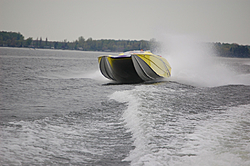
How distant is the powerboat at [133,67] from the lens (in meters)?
12.6

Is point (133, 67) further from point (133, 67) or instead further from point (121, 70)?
point (121, 70)

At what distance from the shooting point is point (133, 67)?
12727 millimetres

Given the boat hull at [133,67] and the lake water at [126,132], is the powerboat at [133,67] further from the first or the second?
the lake water at [126,132]

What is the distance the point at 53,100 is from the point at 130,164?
545cm

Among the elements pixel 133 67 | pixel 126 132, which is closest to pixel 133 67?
pixel 133 67

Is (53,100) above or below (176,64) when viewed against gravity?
below

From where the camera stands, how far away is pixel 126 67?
511 inches

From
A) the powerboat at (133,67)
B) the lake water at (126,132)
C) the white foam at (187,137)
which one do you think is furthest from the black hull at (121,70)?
the white foam at (187,137)

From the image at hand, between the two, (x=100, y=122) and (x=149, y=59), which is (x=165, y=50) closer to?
(x=149, y=59)

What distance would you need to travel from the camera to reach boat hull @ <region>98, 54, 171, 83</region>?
12594 mm

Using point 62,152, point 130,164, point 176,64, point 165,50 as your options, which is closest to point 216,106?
point 130,164

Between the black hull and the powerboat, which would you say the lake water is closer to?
the powerboat

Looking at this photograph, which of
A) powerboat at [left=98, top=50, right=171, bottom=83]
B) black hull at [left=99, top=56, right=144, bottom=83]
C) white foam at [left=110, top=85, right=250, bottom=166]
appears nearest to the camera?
white foam at [left=110, top=85, right=250, bottom=166]

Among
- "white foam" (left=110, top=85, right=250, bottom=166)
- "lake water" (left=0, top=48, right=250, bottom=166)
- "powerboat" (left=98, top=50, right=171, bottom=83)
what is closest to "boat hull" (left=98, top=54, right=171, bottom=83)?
"powerboat" (left=98, top=50, right=171, bottom=83)
